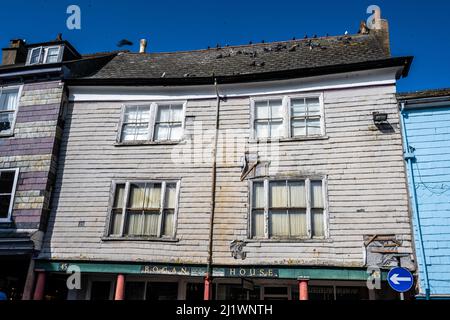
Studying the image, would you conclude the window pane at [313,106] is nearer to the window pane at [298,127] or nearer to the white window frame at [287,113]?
the white window frame at [287,113]

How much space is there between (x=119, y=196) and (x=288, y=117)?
567 centimetres

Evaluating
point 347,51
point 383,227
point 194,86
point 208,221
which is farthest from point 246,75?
point 383,227

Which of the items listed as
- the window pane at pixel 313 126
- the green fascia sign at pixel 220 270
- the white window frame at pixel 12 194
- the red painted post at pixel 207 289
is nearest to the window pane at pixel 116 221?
the green fascia sign at pixel 220 270

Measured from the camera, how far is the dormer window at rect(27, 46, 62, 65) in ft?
49.5

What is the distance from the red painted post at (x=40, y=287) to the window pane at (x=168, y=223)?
12.4 ft

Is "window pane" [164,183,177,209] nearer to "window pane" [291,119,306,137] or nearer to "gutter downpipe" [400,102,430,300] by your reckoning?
"window pane" [291,119,306,137]

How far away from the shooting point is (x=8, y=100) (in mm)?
14398

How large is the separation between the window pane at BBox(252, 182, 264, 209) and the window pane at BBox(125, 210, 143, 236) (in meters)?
3.41

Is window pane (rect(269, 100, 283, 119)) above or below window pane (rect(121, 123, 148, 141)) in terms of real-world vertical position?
above

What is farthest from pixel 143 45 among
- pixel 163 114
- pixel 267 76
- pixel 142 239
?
pixel 142 239

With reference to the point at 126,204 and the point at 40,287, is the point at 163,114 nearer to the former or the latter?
the point at 126,204

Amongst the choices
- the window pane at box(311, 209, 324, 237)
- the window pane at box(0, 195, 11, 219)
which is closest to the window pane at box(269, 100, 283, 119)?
the window pane at box(311, 209, 324, 237)

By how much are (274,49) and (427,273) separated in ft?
30.4

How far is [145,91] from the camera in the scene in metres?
13.8
